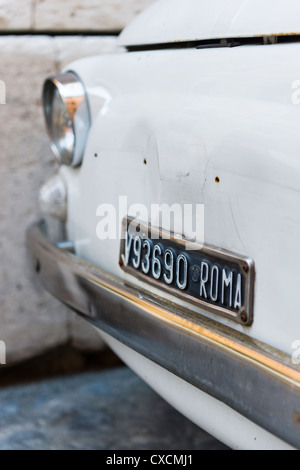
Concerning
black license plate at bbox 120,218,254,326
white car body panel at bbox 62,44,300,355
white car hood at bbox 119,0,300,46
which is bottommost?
black license plate at bbox 120,218,254,326

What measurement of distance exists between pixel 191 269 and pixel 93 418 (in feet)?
3.34

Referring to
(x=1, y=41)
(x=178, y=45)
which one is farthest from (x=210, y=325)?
(x=1, y=41)

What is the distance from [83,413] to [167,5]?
1236 millimetres

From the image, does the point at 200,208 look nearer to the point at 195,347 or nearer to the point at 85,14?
the point at 195,347

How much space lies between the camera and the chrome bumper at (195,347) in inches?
34.8

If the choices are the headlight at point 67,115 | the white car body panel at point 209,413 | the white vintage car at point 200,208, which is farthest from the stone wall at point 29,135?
the white car body panel at point 209,413

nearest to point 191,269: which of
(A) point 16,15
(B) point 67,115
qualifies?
(B) point 67,115

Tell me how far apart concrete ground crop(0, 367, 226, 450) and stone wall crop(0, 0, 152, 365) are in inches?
7.1

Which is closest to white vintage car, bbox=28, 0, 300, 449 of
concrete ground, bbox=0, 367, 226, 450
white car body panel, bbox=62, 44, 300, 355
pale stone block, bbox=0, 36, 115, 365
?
white car body panel, bbox=62, 44, 300, 355

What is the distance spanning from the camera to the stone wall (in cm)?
212

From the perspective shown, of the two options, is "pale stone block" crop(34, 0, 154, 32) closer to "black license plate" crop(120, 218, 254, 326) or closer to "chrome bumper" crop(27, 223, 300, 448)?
"chrome bumper" crop(27, 223, 300, 448)

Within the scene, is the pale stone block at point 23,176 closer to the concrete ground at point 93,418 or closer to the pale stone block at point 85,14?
the pale stone block at point 85,14

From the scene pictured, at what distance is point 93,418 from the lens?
1959 millimetres

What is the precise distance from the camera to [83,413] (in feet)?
6.55
